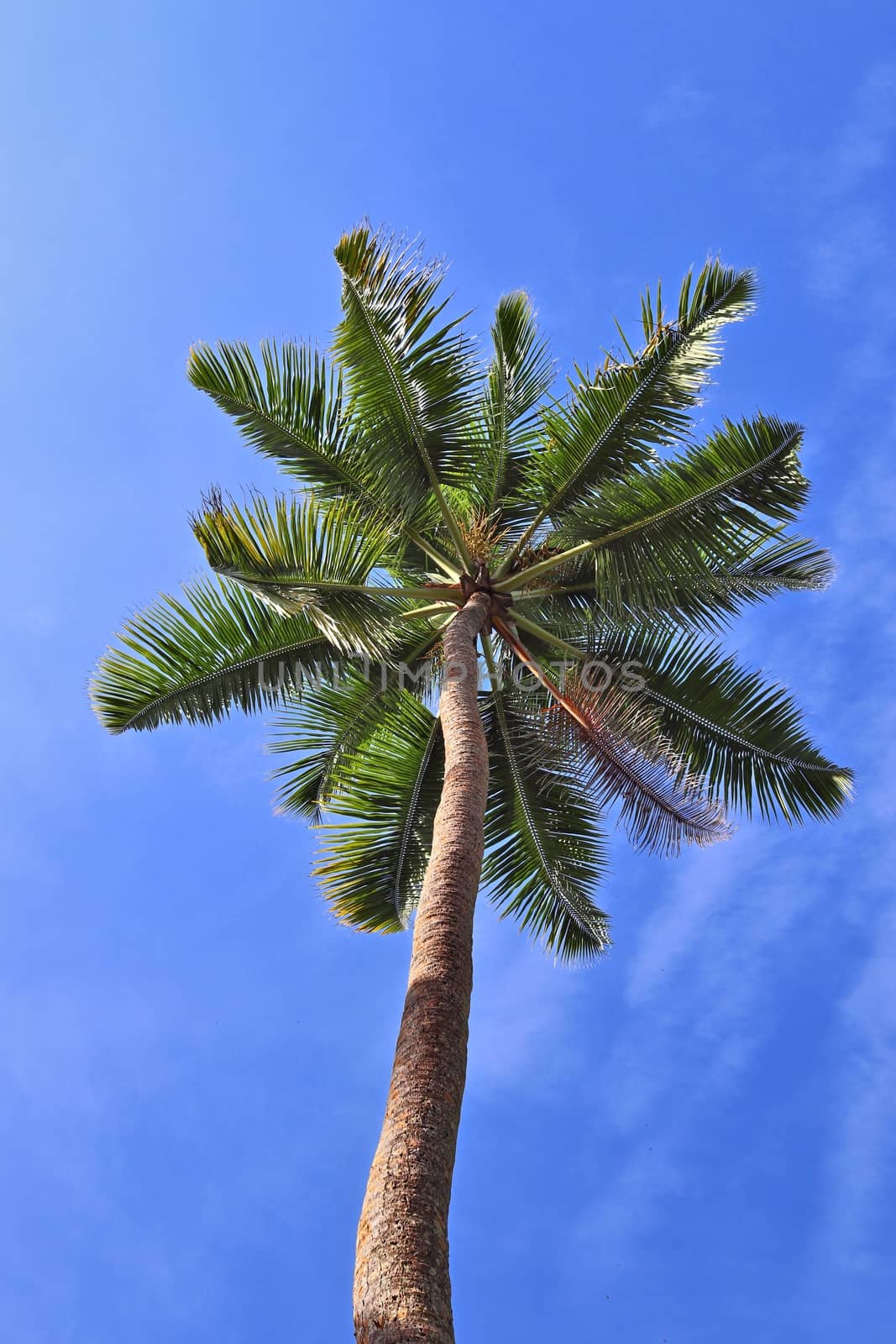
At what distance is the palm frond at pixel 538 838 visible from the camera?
33.8 ft

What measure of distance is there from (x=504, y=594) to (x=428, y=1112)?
5.84 meters

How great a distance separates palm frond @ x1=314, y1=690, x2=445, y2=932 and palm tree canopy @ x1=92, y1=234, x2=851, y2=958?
20mm

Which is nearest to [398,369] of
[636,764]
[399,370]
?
[399,370]

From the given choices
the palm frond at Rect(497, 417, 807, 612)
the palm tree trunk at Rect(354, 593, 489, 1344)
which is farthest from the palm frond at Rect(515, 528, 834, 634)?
the palm tree trunk at Rect(354, 593, 489, 1344)

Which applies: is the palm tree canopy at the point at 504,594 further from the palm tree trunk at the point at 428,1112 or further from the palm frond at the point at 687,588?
the palm tree trunk at the point at 428,1112

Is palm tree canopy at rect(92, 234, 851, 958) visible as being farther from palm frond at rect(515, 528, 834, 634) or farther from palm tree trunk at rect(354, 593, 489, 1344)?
palm tree trunk at rect(354, 593, 489, 1344)

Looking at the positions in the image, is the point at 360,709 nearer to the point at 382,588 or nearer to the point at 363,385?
the point at 382,588

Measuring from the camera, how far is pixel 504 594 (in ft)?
31.4

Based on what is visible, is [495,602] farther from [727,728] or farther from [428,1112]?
[428,1112]

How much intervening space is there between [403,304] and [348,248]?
61 cm

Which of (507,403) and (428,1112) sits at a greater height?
(507,403)

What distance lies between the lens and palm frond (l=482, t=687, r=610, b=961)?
10.3 metres

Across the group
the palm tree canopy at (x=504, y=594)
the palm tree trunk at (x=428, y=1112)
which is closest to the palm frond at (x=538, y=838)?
the palm tree canopy at (x=504, y=594)

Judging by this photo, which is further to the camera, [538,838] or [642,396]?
[538,838]
